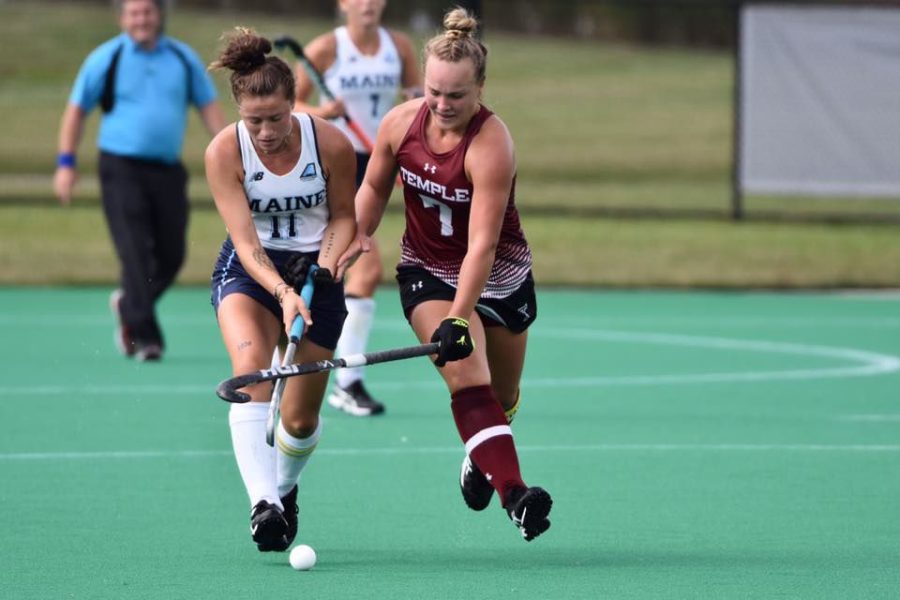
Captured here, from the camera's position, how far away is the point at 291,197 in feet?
20.1

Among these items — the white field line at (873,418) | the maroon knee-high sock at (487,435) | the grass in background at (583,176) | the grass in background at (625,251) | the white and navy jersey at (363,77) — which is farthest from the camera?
the grass in background at (583,176)

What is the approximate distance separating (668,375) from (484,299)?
14.8 feet

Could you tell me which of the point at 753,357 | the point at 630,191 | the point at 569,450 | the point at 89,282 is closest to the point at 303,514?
the point at 569,450

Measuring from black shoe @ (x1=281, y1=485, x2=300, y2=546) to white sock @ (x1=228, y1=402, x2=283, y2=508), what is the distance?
0.92 feet

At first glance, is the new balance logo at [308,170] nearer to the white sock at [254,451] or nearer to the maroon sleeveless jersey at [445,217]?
the maroon sleeveless jersey at [445,217]

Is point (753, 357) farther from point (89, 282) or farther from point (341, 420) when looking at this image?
point (89, 282)

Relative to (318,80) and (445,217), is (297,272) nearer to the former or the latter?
(445,217)

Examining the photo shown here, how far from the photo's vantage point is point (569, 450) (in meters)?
8.28

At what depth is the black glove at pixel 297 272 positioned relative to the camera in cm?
612

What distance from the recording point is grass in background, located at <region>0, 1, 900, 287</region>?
16281 millimetres

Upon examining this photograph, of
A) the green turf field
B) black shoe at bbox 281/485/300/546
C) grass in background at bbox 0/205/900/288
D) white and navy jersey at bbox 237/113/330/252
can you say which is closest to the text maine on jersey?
white and navy jersey at bbox 237/113/330/252

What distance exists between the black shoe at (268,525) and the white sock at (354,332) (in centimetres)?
359

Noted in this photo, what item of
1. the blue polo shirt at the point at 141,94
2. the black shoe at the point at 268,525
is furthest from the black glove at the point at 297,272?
the blue polo shirt at the point at 141,94

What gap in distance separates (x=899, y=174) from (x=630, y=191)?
576 cm
